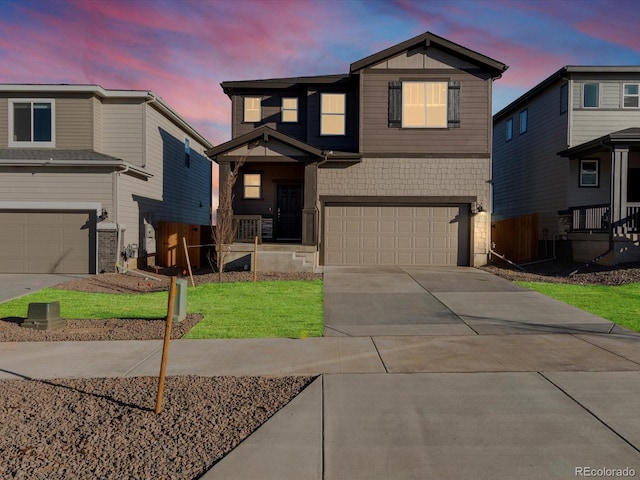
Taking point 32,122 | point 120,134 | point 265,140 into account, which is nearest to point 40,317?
point 265,140

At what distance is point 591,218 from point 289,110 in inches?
495

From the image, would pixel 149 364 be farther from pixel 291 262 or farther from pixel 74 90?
pixel 74 90

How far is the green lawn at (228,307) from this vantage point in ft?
26.5

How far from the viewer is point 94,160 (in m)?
15.5

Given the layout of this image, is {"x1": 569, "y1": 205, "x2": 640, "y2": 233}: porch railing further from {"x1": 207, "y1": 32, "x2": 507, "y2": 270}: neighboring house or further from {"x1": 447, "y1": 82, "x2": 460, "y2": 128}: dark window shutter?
{"x1": 447, "y1": 82, "x2": 460, "y2": 128}: dark window shutter

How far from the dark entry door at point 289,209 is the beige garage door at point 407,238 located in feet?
5.18

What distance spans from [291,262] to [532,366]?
1013 cm

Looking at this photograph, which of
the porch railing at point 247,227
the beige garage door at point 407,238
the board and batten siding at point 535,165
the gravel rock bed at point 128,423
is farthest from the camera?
the board and batten siding at point 535,165

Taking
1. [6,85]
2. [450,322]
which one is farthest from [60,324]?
[6,85]

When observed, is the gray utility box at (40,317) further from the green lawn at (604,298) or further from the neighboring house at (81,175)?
the green lawn at (604,298)

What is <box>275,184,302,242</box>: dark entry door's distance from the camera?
18547 millimetres

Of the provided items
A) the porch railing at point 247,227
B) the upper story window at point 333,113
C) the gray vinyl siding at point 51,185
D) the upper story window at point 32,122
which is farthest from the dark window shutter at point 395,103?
the upper story window at point 32,122

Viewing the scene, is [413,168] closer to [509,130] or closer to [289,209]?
[289,209]

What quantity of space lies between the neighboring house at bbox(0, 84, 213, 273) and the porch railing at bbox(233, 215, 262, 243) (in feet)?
13.1
